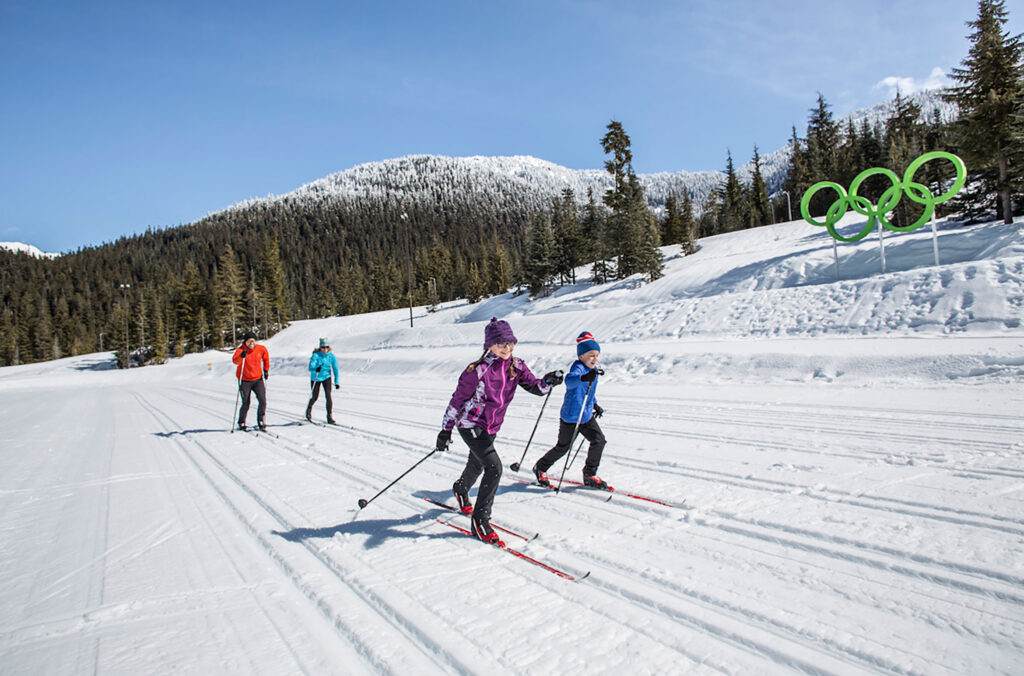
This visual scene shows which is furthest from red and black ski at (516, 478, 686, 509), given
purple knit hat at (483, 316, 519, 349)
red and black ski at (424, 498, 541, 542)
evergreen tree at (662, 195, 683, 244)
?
evergreen tree at (662, 195, 683, 244)

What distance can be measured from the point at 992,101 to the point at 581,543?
3035cm

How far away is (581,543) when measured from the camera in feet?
12.7

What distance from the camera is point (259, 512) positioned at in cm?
500

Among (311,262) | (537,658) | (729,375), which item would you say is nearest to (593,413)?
(537,658)

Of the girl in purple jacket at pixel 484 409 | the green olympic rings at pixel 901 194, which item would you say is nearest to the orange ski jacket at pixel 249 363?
the girl in purple jacket at pixel 484 409

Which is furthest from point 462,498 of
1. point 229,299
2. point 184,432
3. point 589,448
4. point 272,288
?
point 272,288

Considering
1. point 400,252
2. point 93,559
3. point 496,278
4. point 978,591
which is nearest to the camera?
point 978,591

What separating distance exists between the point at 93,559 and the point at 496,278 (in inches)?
2665

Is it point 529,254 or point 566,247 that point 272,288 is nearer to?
point 529,254

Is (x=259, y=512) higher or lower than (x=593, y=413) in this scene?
lower

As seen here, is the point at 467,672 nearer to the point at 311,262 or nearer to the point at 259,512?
the point at 259,512

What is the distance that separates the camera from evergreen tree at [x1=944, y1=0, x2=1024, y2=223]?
22.2 metres

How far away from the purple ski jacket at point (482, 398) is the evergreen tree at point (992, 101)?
1129 inches

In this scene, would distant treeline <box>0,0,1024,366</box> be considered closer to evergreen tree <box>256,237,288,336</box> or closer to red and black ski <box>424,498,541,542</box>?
evergreen tree <box>256,237,288,336</box>
